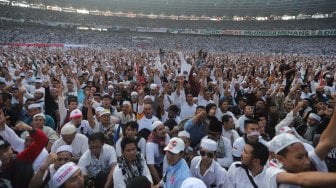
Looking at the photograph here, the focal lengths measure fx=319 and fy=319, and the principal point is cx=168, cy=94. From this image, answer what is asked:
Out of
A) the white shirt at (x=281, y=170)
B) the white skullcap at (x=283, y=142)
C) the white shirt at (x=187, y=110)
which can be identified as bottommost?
the white shirt at (x=187, y=110)

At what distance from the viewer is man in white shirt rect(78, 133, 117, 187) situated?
4.45m

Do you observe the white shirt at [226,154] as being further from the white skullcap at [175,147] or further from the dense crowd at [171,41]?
the dense crowd at [171,41]

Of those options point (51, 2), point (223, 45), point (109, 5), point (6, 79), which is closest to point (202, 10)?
point (223, 45)

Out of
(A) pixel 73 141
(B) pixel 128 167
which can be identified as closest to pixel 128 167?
(B) pixel 128 167

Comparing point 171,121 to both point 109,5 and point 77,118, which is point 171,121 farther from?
point 109,5

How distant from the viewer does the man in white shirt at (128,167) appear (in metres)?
3.97

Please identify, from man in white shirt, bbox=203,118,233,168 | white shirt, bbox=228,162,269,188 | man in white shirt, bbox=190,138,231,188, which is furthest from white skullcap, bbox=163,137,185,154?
man in white shirt, bbox=203,118,233,168

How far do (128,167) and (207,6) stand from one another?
224 ft

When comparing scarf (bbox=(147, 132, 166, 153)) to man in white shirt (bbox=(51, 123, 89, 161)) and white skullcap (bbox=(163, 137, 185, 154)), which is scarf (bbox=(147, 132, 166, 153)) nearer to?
man in white shirt (bbox=(51, 123, 89, 161))

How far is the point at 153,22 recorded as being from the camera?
240 ft

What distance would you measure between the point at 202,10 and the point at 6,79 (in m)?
63.7

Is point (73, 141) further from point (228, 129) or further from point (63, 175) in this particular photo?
point (228, 129)

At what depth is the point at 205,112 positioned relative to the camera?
6316 millimetres

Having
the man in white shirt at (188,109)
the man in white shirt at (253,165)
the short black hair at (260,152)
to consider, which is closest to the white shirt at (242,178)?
the man in white shirt at (253,165)
